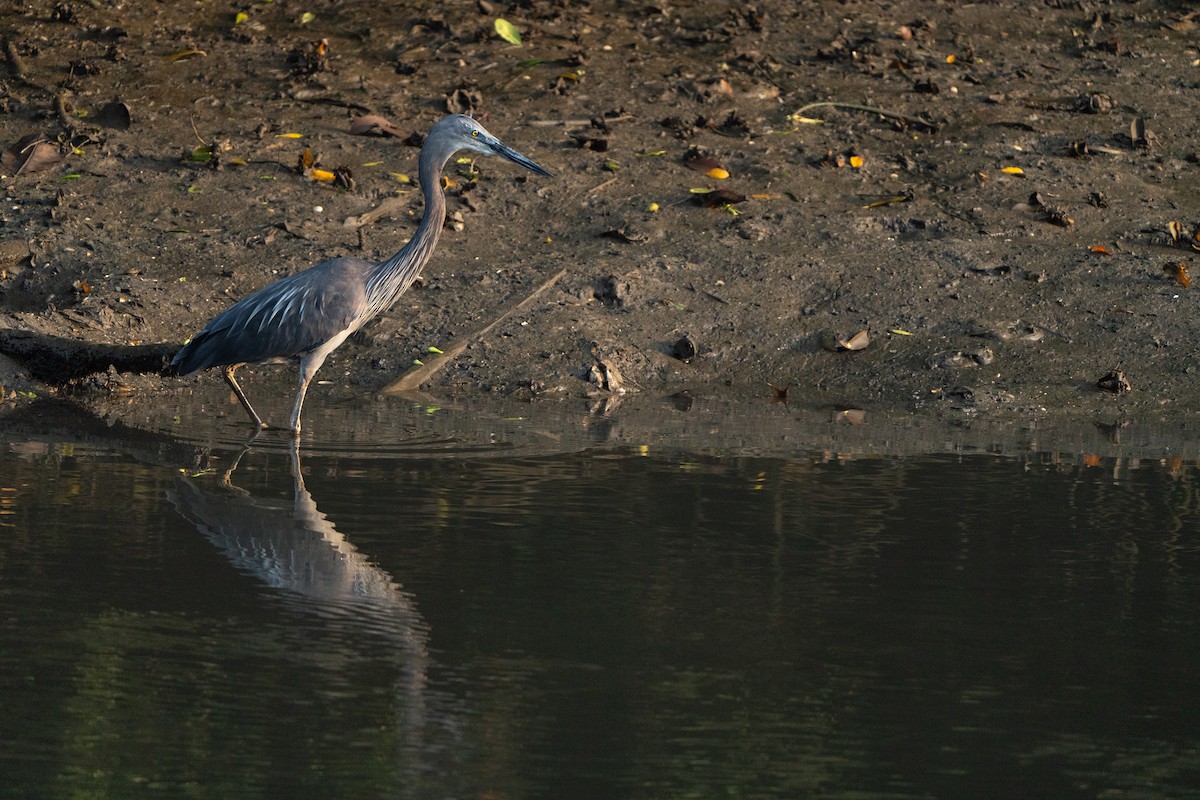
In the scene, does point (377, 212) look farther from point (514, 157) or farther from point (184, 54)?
point (184, 54)

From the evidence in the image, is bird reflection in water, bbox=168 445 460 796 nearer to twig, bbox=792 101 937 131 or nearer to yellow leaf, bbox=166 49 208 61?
twig, bbox=792 101 937 131

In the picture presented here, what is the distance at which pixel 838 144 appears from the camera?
12.5 meters

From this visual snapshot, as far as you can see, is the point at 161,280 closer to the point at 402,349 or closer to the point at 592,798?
the point at 402,349

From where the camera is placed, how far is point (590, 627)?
5.31 m

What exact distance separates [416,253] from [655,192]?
9.28 feet

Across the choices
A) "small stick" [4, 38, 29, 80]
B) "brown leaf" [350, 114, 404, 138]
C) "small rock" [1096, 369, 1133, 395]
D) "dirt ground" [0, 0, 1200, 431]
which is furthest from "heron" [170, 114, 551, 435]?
"small stick" [4, 38, 29, 80]

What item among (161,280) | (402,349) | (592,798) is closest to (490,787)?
(592,798)

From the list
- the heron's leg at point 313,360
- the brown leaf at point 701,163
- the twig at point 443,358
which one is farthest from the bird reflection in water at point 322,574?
the brown leaf at point 701,163

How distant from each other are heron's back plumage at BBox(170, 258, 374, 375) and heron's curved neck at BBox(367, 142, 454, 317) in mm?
125

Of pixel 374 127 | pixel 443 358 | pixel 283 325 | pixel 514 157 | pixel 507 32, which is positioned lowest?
pixel 443 358

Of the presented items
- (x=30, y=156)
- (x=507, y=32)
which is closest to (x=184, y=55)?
(x=30, y=156)

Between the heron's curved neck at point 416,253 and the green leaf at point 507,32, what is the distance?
4043mm

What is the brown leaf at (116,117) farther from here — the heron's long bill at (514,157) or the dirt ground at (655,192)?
the heron's long bill at (514,157)

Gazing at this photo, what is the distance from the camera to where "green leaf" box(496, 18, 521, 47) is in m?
13.5
